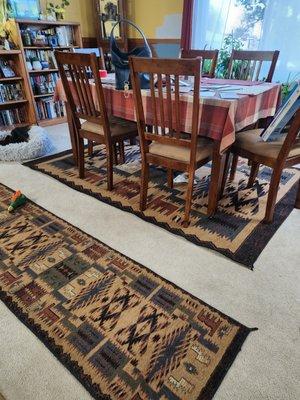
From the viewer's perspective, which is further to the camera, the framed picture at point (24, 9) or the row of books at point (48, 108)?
the row of books at point (48, 108)

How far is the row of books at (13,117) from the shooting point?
3.50 meters

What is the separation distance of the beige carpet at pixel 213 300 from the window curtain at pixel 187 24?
8.78ft

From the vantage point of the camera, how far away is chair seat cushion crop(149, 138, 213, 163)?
159 centimetres

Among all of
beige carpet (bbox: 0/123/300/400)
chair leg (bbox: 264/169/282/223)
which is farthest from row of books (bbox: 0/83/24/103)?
chair leg (bbox: 264/169/282/223)

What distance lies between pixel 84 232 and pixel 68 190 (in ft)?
1.92

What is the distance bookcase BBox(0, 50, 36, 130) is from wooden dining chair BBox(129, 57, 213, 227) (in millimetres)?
2426

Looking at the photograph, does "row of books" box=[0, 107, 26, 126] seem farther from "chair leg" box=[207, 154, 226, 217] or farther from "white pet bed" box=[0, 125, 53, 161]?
"chair leg" box=[207, 154, 226, 217]

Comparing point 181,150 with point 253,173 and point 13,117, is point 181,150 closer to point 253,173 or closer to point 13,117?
point 253,173

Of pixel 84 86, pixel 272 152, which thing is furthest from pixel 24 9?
pixel 272 152

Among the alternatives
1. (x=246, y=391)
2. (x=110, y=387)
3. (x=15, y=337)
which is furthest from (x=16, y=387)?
(x=246, y=391)

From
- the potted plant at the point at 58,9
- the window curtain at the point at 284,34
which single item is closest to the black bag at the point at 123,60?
the window curtain at the point at 284,34

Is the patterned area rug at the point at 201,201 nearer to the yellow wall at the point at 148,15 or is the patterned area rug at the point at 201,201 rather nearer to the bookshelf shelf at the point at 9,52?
the bookshelf shelf at the point at 9,52

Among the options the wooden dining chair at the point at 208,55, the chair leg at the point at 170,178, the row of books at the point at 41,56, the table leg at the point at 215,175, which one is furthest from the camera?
the row of books at the point at 41,56

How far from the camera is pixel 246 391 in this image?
0.92 metres
